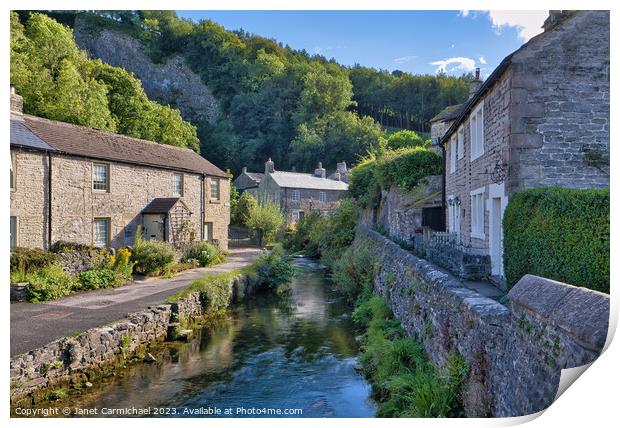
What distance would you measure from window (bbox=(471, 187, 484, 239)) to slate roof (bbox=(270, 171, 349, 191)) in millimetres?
24815

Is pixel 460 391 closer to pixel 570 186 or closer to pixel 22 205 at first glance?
pixel 570 186

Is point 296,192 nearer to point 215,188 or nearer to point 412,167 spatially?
point 215,188

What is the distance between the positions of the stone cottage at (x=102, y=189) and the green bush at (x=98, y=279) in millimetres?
1458

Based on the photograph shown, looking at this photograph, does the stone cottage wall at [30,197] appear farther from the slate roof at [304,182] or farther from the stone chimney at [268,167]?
the stone chimney at [268,167]

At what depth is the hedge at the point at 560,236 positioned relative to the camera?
4.62 m

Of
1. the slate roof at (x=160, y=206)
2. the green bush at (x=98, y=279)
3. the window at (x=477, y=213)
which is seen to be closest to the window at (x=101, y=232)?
the slate roof at (x=160, y=206)

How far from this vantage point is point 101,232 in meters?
14.0

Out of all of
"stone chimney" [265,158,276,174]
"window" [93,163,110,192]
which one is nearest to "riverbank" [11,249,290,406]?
"window" [93,163,110,192]

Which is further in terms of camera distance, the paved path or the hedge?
the paved path

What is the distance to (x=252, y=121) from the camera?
105 feet

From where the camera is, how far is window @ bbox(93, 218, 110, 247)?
1366 centimetres

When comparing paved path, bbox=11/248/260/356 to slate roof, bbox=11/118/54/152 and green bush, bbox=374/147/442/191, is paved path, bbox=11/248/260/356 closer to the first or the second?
slate roof, bbox=11/118/54/152
